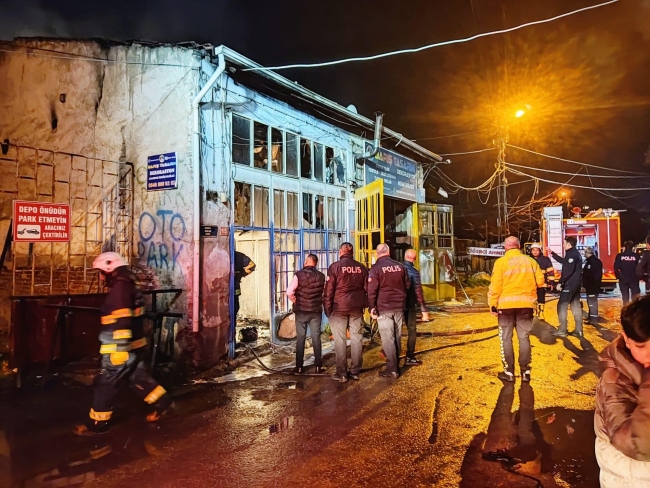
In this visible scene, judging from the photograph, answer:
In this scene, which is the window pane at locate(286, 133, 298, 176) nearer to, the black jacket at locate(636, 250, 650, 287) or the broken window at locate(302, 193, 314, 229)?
the broken window at locate(302, 193, 314, 229)

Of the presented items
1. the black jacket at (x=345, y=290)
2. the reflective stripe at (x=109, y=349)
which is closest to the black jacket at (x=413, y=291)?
the black jacket at (x=345, y=290)

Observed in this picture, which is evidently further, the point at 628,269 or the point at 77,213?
the point at 628,269

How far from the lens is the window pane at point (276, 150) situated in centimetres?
972

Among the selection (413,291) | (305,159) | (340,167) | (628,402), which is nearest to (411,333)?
(413,291)

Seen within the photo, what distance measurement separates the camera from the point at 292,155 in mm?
10250

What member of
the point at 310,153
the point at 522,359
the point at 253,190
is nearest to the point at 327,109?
the point at 310,153

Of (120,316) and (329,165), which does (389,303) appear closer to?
(120,316)

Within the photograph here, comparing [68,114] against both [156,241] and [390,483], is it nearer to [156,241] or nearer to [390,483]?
[156,241]

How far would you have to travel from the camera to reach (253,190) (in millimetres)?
9102

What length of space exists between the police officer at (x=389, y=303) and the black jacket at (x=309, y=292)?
2.68ft

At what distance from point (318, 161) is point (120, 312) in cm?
708

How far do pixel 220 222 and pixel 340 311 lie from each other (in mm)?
2892

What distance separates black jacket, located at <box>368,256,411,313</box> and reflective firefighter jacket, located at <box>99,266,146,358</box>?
3.39m

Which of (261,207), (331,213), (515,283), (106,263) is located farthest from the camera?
(331,213)
